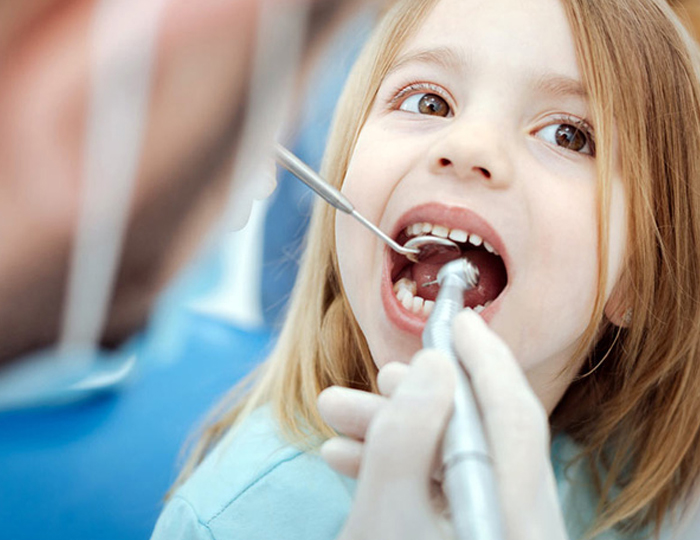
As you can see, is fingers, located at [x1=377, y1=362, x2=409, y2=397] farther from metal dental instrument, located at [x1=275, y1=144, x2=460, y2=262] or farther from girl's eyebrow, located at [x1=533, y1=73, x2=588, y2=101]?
girl's eyebrow, located at [x1=533, y1=73, x2=588, y2=101]

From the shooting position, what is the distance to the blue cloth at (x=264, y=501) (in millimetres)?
689

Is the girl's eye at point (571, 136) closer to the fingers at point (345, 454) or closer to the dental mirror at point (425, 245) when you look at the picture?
the dental mirror at point (425, 245)

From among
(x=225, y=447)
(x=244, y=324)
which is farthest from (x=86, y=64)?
(x=244, y=324)

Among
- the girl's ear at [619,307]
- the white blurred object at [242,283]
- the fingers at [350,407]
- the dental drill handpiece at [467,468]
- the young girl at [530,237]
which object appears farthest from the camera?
the white blurred object at [242,283]

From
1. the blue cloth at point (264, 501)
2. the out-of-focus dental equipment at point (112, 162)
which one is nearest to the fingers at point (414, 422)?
the blue cloth at point (264, 501)

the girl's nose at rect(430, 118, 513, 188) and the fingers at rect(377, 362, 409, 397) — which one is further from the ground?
the girl's nose at rect(430, 118, 513, 188)

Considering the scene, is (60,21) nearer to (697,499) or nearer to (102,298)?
(102,298)

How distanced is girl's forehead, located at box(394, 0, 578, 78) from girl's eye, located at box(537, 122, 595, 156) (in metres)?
0.04

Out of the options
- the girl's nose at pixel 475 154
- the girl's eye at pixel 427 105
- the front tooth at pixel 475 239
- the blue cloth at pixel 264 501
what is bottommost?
the blue cloth at pixel 264 501

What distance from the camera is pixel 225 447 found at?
0.77 meters

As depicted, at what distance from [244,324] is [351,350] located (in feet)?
1.71

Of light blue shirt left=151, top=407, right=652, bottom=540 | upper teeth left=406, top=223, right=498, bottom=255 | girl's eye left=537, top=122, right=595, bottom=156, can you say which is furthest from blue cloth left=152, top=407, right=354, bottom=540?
girl's eye left=537, top=122, right=595, bottom=156

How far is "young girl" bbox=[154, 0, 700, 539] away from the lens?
0.61 m

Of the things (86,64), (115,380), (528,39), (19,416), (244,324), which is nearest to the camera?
(528,39)
